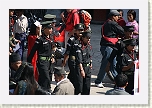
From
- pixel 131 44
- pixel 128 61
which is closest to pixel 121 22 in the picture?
pixel 131 44

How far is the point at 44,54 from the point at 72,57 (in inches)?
20.8

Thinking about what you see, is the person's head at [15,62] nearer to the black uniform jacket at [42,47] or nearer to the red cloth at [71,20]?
the black uniform jacket at [42,47]

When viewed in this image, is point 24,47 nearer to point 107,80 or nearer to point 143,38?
point 107,80

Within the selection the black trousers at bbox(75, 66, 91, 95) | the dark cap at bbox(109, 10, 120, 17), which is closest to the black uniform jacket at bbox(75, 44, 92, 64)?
the black trousers at bbox(75, 66, 91, 95)

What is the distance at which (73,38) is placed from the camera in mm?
10852

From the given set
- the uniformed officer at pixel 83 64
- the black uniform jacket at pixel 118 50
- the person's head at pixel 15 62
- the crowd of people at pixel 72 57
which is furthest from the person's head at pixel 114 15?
the person's head at pixel 15 62

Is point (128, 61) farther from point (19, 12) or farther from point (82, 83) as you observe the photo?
point (19, 12)

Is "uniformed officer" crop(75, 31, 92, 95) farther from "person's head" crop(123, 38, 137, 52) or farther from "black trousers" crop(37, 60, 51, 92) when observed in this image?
"person's head" crop(123, 38, 137, 52)

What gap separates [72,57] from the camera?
10.7 meters

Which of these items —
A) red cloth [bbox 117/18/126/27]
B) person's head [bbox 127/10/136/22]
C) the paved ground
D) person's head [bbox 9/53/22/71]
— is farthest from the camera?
red cloth [bbox 117/18/126/27]

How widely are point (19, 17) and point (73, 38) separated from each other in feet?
8.07

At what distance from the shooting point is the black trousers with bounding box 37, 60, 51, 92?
35.8 feet

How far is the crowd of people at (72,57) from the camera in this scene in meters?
9.12
